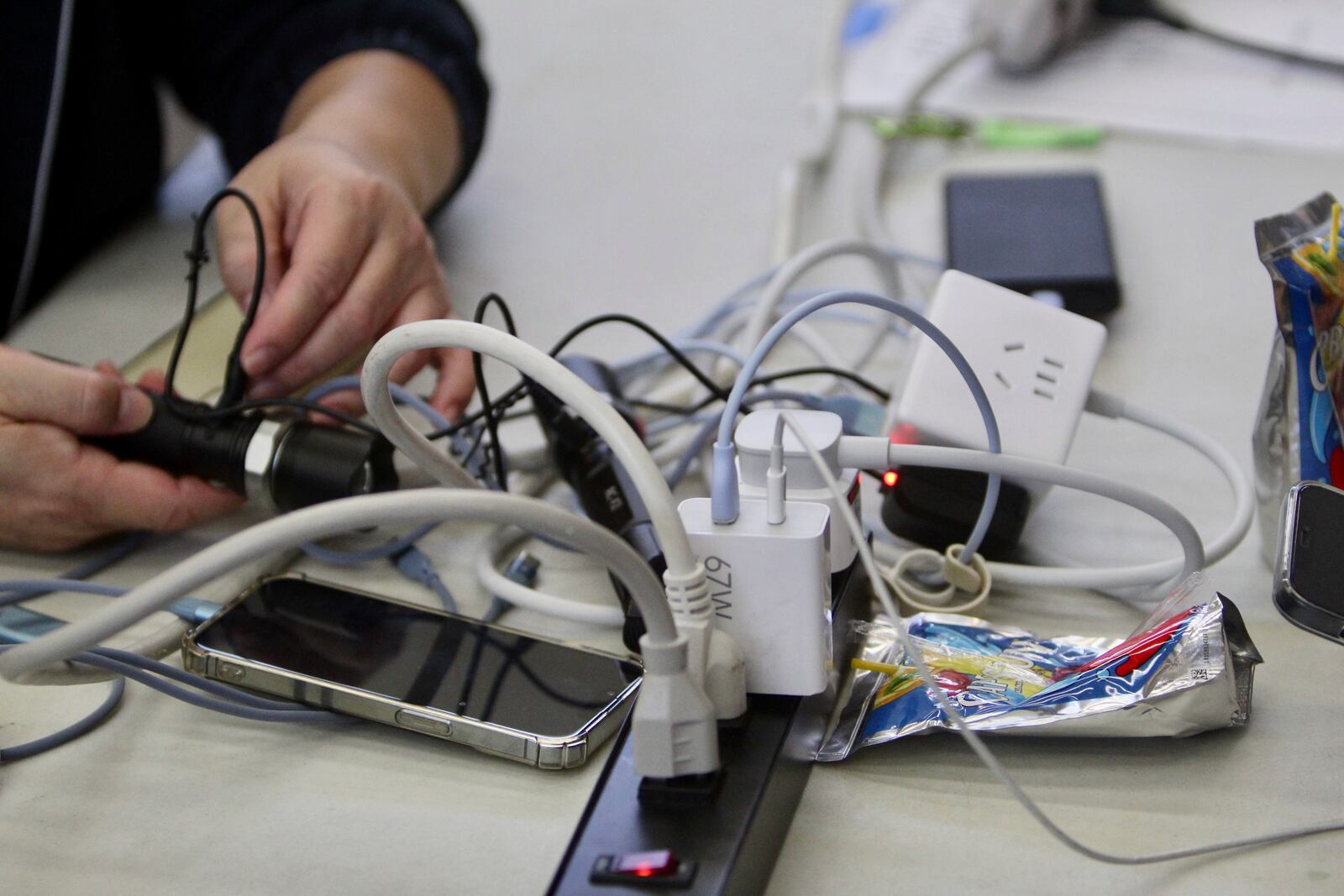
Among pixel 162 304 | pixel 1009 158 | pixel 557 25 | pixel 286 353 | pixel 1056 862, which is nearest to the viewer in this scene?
pixel 1056 862

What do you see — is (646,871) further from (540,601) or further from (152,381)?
(152,381)

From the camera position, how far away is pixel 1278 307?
47cm

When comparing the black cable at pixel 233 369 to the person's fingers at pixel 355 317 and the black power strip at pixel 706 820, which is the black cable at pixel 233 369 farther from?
the black power strip at pixel 706 820

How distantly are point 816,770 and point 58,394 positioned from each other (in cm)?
37

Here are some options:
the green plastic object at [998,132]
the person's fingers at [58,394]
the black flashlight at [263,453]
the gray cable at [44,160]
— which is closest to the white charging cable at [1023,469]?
the black flashlight at [263,453]

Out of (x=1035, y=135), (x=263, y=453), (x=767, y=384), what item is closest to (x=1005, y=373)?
(x=767, y=384)

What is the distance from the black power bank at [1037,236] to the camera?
0.70 m

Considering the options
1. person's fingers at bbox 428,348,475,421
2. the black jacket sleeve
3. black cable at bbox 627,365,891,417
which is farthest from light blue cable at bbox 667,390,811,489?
the black jacket sleeve

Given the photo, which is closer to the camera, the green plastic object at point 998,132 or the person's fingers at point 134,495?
the person's fingers at point 134,495

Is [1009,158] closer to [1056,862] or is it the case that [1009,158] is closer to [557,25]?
[557,25]

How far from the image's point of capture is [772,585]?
406 millimetres

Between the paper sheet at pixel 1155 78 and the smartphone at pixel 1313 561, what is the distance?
0.52 metres

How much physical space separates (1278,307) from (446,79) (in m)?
0.57

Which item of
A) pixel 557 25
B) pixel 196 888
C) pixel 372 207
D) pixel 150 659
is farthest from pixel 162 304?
pixel 557 25
